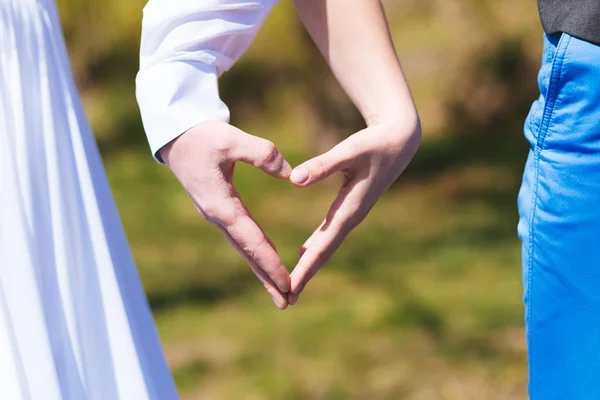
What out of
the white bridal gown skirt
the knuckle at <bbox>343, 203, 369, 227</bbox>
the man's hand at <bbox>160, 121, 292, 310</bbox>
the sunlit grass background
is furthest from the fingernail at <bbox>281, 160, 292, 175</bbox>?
the sunlit grass background

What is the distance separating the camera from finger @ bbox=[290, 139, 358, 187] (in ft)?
3.96

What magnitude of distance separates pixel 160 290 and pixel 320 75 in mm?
1890

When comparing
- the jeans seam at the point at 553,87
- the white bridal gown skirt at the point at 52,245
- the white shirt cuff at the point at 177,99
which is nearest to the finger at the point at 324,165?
the white shirt cuff at the point at 177,99

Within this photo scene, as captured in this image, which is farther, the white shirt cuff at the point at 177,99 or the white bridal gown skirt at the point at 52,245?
the white bridal gown skirt at the point at 52,245

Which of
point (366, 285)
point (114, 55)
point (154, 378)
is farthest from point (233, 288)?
point (114, 55)

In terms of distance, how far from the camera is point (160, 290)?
184 inches

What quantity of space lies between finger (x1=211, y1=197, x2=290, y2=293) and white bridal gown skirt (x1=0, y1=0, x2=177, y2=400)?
271mm

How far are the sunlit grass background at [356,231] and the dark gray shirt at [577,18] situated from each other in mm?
2354

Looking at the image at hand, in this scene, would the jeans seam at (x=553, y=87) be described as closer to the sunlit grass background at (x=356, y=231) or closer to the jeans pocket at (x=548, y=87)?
the jeans pocket at (x=548, y=87)

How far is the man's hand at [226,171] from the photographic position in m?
1.20

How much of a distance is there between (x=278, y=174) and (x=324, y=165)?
0.06m

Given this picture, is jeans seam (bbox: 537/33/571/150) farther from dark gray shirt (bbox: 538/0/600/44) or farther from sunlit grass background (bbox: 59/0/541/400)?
sunlit grass background (bbox: 59/0/541/400)

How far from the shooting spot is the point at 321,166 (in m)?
1.21

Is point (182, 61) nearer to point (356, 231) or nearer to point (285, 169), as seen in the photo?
point (285, 169)
